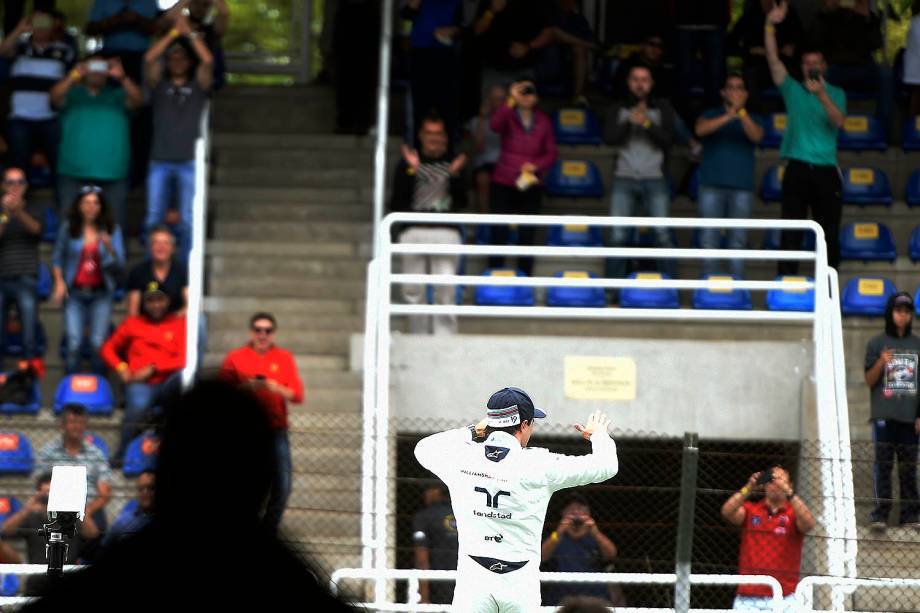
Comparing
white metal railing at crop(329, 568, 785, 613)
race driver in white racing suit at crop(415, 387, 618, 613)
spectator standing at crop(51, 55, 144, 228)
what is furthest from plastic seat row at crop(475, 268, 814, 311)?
race driver in white racing suit at crop(415, 387, 618, 613)

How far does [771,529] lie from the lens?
960cm

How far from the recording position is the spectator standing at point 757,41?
47.6 ft

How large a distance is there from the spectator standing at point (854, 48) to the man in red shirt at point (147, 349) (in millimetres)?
6547

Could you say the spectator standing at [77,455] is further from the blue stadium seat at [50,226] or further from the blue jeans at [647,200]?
the blue jeans at [647,200]

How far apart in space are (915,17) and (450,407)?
6.02 metres

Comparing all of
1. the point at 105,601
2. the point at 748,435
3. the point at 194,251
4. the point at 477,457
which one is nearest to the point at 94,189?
the point at 194,251

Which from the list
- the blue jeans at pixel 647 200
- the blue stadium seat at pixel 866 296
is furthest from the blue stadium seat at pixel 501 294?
the blue stadium seat at pixel 866 296

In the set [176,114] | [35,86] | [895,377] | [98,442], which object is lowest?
[98,442]

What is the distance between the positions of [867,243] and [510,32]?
11.6 ft

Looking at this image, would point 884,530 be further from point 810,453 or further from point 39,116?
point 39,116

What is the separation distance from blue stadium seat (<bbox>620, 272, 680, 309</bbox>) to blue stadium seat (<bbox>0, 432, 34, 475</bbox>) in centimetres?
451

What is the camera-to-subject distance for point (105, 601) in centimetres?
146

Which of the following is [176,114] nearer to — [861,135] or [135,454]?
[135,454]

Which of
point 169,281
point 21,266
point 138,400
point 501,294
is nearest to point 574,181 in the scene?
point 501,294
